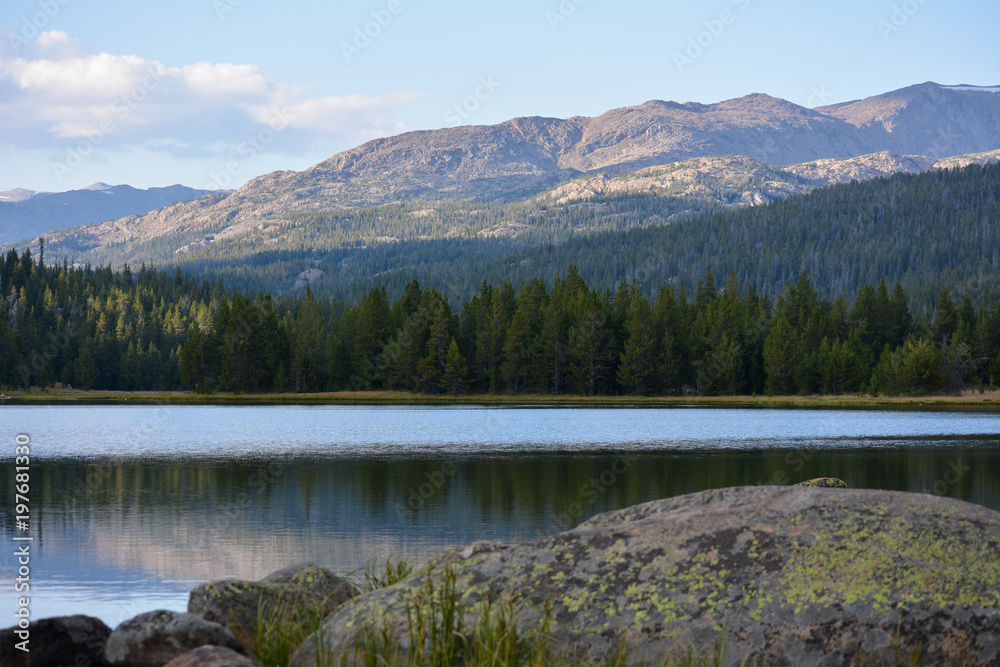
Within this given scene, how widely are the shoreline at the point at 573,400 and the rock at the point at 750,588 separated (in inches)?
A: 4182

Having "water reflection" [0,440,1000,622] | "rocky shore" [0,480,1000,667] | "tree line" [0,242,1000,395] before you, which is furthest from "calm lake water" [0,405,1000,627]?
"tree line" [0,242,1000,395]

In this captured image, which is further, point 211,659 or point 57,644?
point 57,644

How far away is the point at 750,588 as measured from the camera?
7848 millimetres

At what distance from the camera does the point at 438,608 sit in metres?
8.16

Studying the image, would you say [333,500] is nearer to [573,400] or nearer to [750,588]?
→ [750,588]

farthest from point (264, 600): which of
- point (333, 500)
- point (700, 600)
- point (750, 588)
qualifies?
point (333, 500)

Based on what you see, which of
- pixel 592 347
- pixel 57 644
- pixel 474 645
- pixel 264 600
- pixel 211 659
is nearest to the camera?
pixel 211 659

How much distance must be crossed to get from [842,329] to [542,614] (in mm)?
148694

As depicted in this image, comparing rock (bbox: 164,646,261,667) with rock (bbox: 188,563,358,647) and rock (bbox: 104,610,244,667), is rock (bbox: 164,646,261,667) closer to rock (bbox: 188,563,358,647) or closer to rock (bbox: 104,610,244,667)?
rock (bbox: 104,610,244,667)

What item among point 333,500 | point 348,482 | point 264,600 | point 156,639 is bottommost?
point 348,482

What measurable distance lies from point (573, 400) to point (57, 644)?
115m

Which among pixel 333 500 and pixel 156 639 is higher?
pixel 156 639

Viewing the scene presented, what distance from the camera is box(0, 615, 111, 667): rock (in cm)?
897

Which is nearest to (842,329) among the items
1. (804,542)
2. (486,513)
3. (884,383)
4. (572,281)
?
(884,383)
